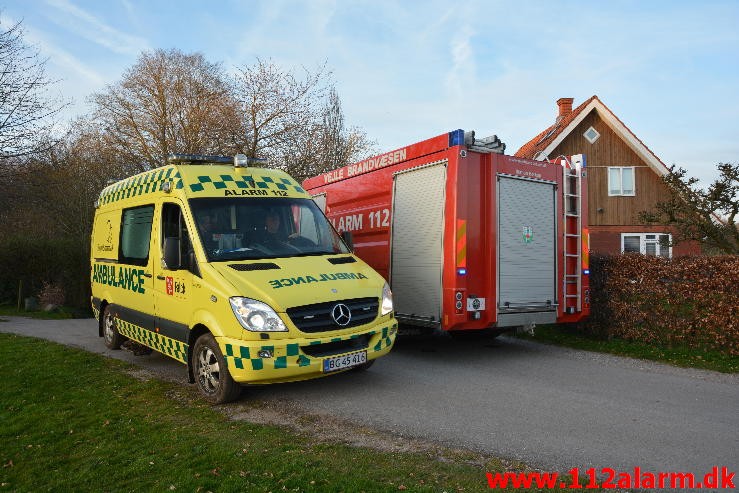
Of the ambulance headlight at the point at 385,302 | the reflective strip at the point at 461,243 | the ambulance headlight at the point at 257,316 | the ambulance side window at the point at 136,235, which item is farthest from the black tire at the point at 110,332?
the reflective strip at the point at 461,243

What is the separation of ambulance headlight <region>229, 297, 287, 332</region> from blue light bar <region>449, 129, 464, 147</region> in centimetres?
363

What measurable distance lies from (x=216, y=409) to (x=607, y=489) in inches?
146

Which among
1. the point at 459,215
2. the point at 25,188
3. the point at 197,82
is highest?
the point at 197,82

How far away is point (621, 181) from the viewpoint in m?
24.7

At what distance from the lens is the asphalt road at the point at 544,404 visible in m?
4.46

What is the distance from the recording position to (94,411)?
18.6 ft

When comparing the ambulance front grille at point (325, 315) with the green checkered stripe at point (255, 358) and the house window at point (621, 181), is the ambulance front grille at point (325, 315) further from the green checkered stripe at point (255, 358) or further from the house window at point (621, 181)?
the house window at point (621, 181)

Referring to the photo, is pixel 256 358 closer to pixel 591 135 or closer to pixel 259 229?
pixel 259 229

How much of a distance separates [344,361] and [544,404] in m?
2.08

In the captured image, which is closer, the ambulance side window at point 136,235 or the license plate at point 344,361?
the license plate at point 344,361

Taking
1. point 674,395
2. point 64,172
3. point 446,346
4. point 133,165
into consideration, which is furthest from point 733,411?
point 64,172

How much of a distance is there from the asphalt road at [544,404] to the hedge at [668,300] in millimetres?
900

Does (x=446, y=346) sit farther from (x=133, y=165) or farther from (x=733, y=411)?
(x=133, y=165)

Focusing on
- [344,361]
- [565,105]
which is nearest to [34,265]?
[344,361]
